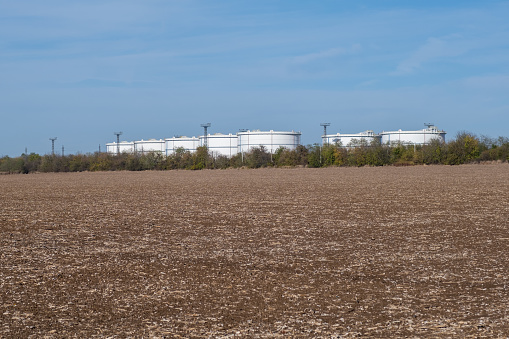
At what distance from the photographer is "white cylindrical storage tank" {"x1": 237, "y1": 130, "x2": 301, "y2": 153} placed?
5354 inches

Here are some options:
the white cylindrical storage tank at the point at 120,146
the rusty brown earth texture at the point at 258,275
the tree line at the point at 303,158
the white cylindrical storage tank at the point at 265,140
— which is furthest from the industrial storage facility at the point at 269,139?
the rusty brown earth texture at the point at 258,275

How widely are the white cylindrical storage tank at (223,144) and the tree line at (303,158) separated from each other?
1709 centimetres

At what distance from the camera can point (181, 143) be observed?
155625 mm

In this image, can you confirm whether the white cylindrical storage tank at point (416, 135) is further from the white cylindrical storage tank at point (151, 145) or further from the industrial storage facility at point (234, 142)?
the white cylindrical storage tank at point (151, 145)

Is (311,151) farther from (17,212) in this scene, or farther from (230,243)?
(230,243)

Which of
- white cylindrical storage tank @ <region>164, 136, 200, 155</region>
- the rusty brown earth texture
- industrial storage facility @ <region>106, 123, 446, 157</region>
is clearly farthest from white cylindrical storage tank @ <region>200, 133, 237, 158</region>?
the rusty brown earth texture

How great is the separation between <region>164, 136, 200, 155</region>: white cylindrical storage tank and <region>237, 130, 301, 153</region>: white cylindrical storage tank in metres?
17.9

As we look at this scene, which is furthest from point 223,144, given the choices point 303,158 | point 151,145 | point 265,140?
point 303,158

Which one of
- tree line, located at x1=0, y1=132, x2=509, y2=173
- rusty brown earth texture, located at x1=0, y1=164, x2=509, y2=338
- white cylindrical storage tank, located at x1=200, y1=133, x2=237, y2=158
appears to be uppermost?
white cylindrical storage tank, located at x1=200, y1=133, x2=237, y2=158

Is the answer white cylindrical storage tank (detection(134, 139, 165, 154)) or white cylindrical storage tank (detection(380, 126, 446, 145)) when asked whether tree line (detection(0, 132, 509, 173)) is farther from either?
white cylindrical storage tank (detection(134, 139, 165, 154))

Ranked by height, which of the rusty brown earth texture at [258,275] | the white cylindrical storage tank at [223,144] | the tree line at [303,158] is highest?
the white cylindrical storage tank at [223,144]

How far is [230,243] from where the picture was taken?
589 inches

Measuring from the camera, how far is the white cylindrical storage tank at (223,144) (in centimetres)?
14488

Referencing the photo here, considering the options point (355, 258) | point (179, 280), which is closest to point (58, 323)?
point (179, 280)
